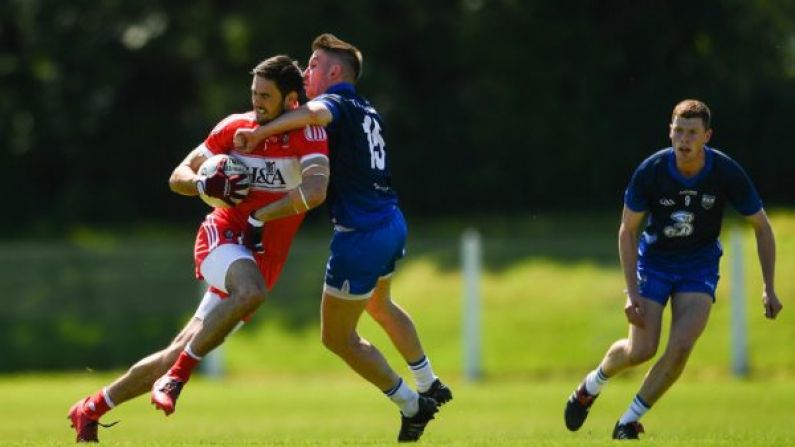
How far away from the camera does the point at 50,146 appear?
3409 centimetres

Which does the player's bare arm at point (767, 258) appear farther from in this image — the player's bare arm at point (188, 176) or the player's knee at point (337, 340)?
the player's bare arm at point (188, 176)

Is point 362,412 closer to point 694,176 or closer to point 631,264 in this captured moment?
point 631,264

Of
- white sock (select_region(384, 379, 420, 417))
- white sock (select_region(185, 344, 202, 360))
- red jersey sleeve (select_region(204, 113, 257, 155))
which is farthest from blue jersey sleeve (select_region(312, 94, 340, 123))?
white sock (select_region(384, 379, 420, 417))

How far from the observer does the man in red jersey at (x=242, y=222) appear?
9000 mm

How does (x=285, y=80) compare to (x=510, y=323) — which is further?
(x=510, y=323)

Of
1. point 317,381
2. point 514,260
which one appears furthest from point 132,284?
point 514,260

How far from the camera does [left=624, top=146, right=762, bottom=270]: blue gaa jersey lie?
9789 millimetres

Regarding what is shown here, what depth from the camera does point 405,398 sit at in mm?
9656

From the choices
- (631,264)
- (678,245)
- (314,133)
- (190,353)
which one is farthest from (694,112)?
(190,353)

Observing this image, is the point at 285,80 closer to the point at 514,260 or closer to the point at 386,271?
the point at 386,271

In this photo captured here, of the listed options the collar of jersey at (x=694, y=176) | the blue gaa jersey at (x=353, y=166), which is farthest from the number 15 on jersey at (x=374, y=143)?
the collar of jersey at (x=694, y=176)

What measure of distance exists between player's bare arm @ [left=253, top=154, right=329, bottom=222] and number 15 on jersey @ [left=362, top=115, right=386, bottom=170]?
1.35ft

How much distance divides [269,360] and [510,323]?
3604 millimetres

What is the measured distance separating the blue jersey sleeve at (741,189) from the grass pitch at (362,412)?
148 centimetres
